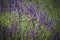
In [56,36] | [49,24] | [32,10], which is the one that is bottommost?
[56,36]

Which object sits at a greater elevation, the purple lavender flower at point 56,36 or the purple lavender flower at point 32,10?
the purple lavender flower at point 32,10

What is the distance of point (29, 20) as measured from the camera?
76.0 inches

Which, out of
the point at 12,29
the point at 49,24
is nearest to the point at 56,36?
the point at 49,24

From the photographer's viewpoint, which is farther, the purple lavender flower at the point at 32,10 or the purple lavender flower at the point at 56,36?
the purple lavender flower at the point at 32,10

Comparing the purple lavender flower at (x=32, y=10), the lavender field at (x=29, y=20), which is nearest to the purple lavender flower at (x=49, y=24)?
the lavender field at (x=29, y=20)

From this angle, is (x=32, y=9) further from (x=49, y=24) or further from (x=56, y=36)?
(x=56, y=36)

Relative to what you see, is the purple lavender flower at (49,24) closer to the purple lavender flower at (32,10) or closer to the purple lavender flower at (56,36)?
the purple lavender flower at (56,36)

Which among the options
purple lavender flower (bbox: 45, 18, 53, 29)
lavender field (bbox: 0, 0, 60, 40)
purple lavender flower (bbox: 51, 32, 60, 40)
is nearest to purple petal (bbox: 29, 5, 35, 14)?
lavender field (bbox: 0, 0, 60, 40)

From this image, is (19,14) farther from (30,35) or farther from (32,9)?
(30,35)

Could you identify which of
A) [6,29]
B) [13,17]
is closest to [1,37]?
[6,29]

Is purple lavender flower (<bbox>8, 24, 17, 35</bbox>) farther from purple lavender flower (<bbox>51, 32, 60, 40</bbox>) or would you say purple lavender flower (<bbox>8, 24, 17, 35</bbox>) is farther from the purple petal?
purple lavender flower (<bbox>51, 32, 60, 40</bbox>)

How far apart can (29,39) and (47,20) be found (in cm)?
37

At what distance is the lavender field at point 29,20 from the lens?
73.4 inches

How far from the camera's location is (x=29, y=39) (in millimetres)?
1887
